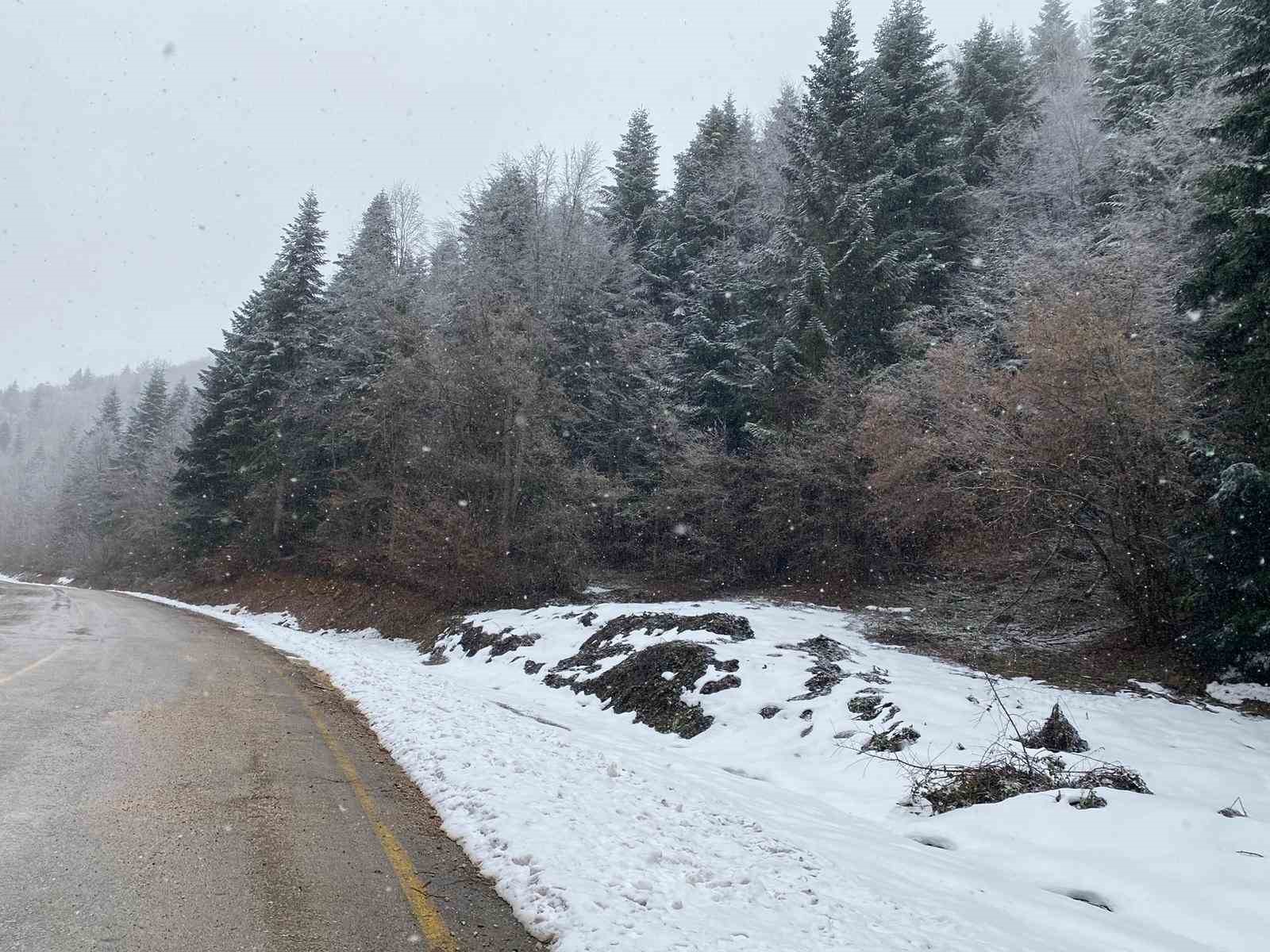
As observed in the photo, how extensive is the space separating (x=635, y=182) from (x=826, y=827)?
120 feet

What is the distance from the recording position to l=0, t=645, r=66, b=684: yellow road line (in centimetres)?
904

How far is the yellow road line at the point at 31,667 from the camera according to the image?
29.7ft

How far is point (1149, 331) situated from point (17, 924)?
55.3 ft

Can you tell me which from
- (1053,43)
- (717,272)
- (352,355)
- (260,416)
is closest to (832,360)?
(717,272)

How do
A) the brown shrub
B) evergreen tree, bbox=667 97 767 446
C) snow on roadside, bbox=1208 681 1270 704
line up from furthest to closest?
evergreen tree, bbox=667 97 767 446 < the brown shrub < snow on roadside, bbox=1208 681 1270 704

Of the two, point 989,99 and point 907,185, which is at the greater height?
point 989,99

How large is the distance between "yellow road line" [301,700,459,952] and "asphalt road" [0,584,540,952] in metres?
0.01

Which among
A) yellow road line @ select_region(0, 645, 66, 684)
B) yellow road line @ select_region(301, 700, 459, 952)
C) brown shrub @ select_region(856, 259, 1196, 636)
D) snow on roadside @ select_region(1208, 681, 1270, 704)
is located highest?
brown shrub @ select_region(856, 259, 1196, 636)

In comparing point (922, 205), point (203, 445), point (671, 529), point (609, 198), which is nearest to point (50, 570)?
point (203, 445)

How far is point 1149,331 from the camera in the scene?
1338 cm

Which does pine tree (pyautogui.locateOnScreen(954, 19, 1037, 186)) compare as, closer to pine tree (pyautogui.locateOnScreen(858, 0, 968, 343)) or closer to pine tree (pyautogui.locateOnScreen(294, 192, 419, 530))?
pine tree (pyautogui.locateOnScreen(858, 0, 968, 343))

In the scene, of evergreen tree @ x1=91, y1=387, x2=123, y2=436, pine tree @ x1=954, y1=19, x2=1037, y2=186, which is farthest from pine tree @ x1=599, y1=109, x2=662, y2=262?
evergreen tree @ x1=91, y1=387, x2=123, y2=436

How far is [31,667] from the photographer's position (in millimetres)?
10148

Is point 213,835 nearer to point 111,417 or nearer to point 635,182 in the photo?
point 635,182
